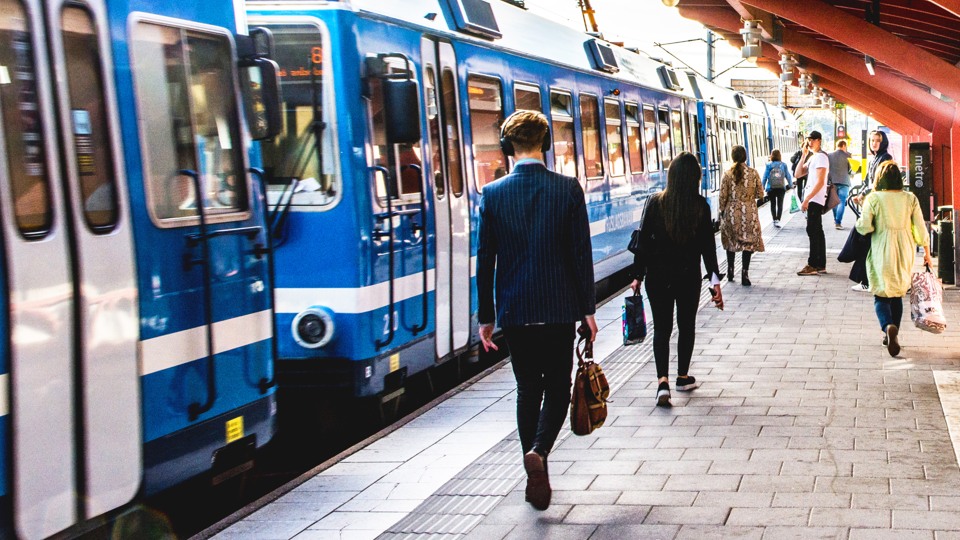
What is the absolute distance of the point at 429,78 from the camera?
8.59 metres

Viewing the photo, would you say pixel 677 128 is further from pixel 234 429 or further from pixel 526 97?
pixel 234 429

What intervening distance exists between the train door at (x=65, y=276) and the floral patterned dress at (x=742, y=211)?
10.4 m

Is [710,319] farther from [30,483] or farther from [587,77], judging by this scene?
[30,483]

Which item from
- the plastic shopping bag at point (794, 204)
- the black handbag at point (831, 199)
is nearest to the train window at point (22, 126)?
the black handbag at point (831, 199)

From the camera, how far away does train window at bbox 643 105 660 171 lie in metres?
16.5

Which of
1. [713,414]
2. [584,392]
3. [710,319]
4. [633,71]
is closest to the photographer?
[584,392]

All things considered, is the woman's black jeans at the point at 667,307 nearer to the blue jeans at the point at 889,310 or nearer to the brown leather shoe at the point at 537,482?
the blue jeans at the point at 889,310

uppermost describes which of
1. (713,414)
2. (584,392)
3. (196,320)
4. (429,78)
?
(429,78)

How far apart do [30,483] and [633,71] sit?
1275cm

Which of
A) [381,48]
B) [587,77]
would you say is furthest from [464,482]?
[587,77]

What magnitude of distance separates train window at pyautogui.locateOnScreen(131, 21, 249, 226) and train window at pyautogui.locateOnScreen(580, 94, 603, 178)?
7.52 metres

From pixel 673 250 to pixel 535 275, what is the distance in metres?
2.66

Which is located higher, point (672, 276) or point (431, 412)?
point (672, 276)

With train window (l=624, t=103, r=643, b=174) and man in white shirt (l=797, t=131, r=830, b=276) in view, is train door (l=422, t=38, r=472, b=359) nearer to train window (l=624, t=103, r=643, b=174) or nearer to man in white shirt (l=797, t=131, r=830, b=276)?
train window (l=624, t=103, r=643, b=174)
